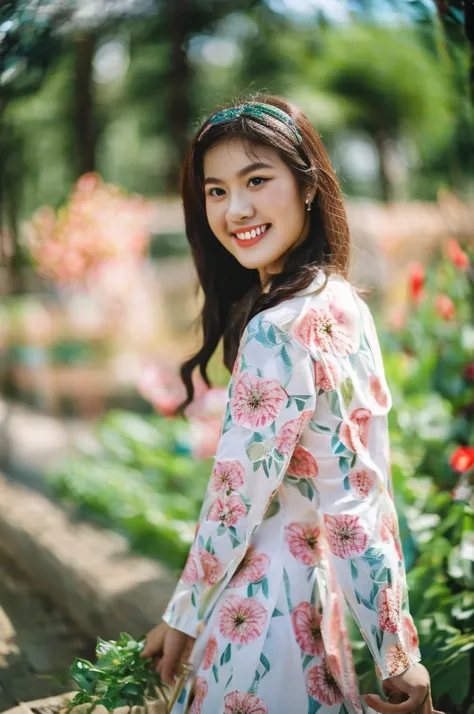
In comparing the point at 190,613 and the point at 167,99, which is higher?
the point at 167,99

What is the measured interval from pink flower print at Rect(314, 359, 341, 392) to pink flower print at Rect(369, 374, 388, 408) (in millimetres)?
117

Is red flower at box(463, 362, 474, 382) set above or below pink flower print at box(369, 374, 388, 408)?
below

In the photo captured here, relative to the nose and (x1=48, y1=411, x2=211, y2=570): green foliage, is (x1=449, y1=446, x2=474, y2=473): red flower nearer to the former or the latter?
(x1=48, y1=411, x2=211, y2=570): green foliage

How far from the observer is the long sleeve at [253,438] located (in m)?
1.34

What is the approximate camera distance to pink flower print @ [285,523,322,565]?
1.47 m

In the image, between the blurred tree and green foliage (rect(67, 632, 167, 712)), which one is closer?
green foliage (rect(67, 632, 167, 712))

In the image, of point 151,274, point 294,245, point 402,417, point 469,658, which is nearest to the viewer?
point 294,245

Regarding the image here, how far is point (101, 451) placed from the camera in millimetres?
4281

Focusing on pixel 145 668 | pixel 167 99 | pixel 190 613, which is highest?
pixel 167 99

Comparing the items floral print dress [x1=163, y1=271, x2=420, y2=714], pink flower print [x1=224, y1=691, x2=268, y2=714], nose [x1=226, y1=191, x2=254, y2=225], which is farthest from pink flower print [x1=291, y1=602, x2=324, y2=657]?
nose [x1=226, y1=191, x2=254, y2=225]

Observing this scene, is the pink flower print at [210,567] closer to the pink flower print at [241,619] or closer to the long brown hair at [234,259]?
the pink flower print at [241,619]

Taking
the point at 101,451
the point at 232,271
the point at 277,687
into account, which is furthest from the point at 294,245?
the point at 101,451

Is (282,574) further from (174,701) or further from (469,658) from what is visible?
(469,658)

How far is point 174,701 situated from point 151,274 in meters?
7.50
